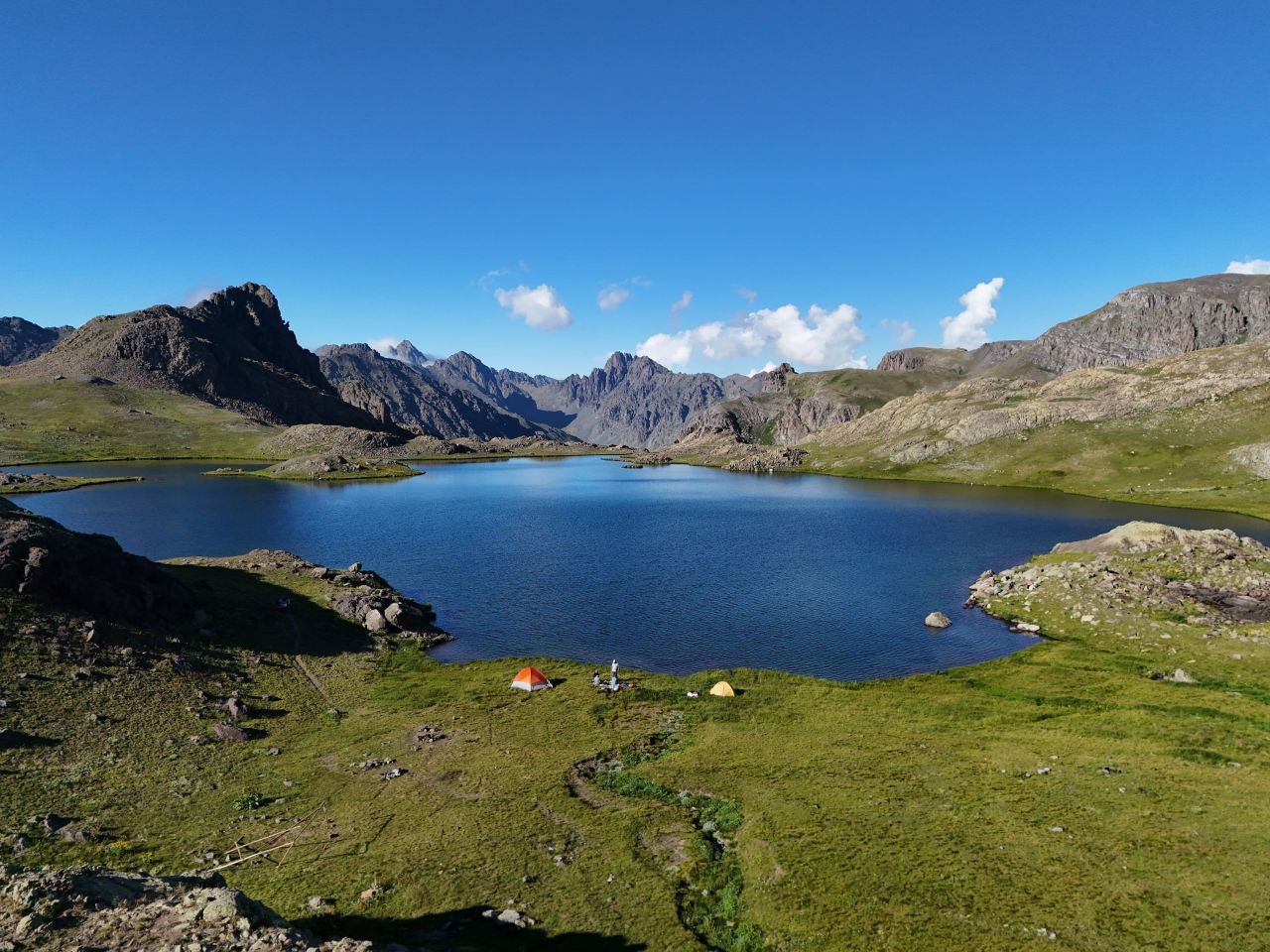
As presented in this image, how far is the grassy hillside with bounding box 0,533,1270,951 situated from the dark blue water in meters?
10.5

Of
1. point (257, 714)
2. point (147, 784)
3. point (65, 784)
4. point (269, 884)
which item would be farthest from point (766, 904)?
point (257, 714)

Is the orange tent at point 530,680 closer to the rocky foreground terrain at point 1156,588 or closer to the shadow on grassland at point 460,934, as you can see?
the shadow on grassland at point 460,934

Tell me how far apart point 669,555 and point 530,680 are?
55843 millimetres

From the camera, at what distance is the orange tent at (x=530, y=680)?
50.7m

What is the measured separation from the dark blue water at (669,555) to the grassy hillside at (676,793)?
1051cm

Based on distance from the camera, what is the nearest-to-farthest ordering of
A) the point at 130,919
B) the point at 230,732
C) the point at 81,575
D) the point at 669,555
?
the point at 130,919 → the point at 230,732 → the point at 81,575 → the point at 669,555

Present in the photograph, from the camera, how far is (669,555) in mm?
104812

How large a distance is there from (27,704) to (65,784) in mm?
9951

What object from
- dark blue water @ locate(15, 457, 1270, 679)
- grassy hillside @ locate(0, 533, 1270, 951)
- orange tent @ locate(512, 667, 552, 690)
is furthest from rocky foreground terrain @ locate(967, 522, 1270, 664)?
orange tent @ locate(512, 667, 552, 690)

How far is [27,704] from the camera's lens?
3656cm

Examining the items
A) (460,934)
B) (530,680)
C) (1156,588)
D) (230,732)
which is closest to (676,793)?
(460,934)

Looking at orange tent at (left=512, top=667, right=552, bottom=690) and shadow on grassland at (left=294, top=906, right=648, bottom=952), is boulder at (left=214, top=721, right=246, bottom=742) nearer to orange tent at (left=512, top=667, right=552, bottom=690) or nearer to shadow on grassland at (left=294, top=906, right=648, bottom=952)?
orange tent at (left=512, top=667, right=552, bottom=690)

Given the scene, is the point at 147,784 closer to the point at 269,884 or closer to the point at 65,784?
the point at 65,784

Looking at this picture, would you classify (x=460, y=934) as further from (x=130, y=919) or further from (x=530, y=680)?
(x=530, y=680)
